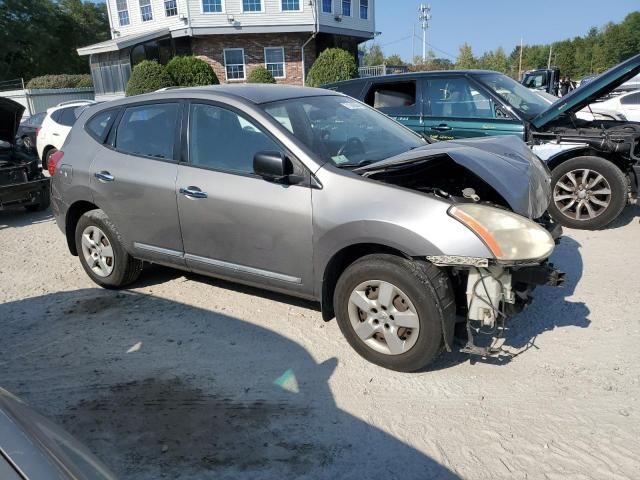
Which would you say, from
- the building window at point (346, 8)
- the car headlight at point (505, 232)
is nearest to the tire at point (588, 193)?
the car headlight at point (505, 232)

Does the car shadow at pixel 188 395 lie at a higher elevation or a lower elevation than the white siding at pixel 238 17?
lower

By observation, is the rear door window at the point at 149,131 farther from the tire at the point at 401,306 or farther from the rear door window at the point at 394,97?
the rear door window at the point at 394,97

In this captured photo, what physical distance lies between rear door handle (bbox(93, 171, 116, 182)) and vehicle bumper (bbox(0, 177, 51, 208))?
12.5ft

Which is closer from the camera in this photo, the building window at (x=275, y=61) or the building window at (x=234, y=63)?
the building window at (x=234, y=63)

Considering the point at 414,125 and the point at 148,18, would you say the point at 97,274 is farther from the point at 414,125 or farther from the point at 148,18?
the point at 148,18

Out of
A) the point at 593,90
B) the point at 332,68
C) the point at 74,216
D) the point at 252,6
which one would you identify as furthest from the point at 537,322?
the point at 252,6

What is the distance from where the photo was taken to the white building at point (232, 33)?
2667 centimetres

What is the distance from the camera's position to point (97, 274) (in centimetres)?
507

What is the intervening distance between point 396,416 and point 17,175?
24.0ft

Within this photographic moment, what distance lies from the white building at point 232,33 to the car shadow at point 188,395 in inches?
988

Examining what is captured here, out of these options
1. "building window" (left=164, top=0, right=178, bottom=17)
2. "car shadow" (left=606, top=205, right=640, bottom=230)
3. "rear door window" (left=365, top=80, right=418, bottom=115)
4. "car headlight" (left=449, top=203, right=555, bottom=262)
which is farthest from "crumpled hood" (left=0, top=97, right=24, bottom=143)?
"building window" (left=164, top=0, right=178, bottom=17)

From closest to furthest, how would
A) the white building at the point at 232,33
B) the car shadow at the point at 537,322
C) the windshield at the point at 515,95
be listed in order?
1. the car shadow at the point at 537,322
2. the windshield at the point at 515,95
3. the white building at the point at 232,33

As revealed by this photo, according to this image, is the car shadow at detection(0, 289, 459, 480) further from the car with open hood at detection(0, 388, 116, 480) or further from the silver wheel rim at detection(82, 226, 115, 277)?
the car with open hood at detection(0, 388, 116, 480)

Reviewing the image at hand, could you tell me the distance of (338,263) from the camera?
11.7ft
